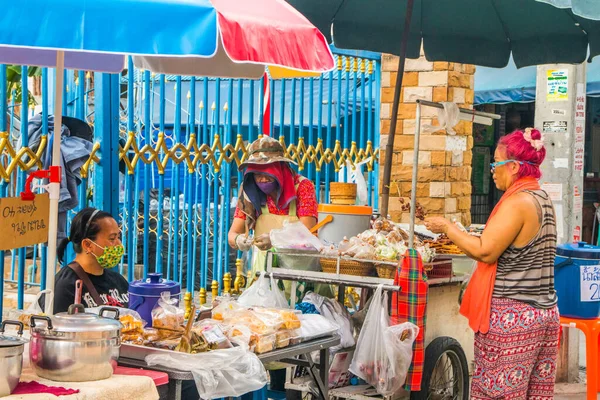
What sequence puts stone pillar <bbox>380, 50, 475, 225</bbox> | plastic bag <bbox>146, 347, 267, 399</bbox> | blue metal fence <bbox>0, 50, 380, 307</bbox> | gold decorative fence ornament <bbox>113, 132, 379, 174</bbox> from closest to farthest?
plastic bag <bbox>146, 347, 267, 399</bbox>, blue metal fence <bbox>0, 50, 380, 307</bbox>, gold decorative fence ornament <bbox>113, 132, 379, 174</bbox>, stone pillar <bbox>380, 50, 475, 225</bbox>

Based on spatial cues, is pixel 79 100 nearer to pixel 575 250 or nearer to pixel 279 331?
pixel 279 331

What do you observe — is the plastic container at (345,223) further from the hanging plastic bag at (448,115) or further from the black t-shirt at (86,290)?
the black t-shirt at (86,290)

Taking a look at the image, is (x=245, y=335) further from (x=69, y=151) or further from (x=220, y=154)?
(x=220, y=154)

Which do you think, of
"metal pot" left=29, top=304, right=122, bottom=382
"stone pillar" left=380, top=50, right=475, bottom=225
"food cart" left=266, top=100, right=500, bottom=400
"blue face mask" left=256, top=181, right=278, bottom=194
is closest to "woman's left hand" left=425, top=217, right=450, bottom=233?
"food cart" left=266, top=100, right=500, bottom=400

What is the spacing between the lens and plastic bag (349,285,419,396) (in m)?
5.04

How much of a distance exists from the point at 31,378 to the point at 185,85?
11.8 metres

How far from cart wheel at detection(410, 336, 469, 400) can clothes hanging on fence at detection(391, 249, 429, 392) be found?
268 mm

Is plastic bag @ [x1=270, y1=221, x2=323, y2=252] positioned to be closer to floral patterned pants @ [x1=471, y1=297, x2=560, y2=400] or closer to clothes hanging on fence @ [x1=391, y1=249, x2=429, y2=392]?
clothes hanging on fence @ [x1=391, y1=249, x2=429, y2=392]

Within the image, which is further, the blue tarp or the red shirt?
the blue tarp

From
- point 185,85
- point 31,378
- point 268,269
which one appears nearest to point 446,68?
point 268,269

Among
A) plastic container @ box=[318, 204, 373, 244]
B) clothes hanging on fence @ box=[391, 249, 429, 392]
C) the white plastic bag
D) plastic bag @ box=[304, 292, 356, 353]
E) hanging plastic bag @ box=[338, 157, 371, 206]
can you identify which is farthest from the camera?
hanging plastic bag @ box=[338, 157, 371, 206]

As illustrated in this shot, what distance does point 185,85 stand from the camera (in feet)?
48.5

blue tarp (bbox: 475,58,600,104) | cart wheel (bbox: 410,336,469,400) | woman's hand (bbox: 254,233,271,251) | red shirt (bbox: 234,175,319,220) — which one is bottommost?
cart wheel (bbox: 410,336,469,400)

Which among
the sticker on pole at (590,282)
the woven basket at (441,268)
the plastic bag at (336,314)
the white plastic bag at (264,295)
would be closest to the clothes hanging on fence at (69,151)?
the white plastic bag at (264,295)
